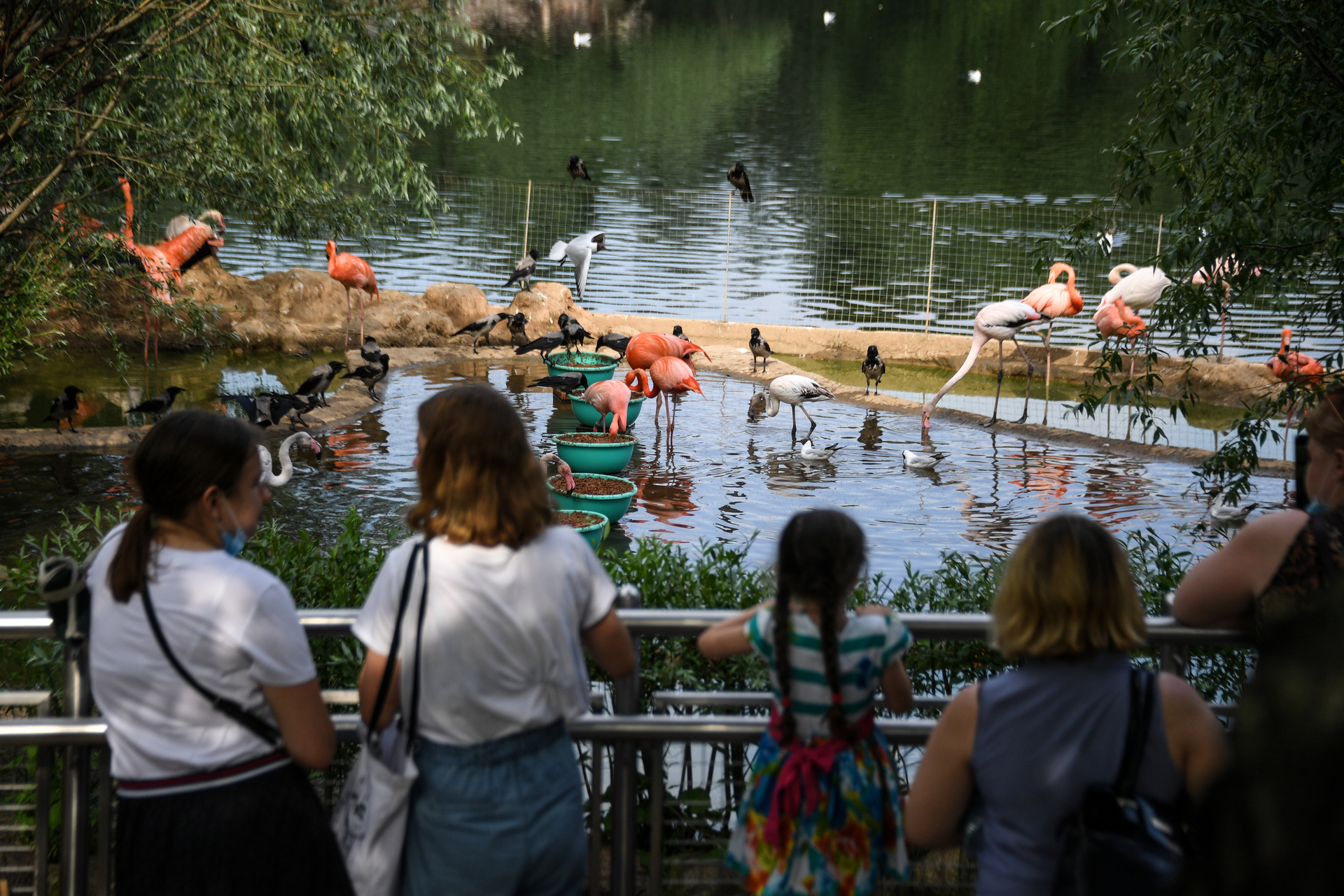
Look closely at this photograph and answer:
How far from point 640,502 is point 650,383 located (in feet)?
11.4

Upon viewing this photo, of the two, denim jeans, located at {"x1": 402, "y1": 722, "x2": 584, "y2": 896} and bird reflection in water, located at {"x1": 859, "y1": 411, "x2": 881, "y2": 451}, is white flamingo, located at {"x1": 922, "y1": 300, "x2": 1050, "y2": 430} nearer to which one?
bird reflection in water, located at {"x1": 859, "y1": 411, "x2": 881, "y2": 451}

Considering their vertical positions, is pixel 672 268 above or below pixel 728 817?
above

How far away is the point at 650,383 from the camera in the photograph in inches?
481

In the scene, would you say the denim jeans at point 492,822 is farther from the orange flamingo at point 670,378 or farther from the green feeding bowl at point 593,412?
the orange flamingo at point 670,378

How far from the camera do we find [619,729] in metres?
2.27

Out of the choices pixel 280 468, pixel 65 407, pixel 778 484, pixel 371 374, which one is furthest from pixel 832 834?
pixel 371 374

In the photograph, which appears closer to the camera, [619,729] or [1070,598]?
[1070,598]

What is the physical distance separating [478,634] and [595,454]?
23.5ft

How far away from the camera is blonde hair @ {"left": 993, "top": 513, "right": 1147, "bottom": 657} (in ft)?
5.85

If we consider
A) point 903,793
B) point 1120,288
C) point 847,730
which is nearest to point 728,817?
point 903,793

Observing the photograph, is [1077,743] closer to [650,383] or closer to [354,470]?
[354,470]

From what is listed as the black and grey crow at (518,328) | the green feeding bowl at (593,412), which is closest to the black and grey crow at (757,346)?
the green feeding bowl at (593,412)

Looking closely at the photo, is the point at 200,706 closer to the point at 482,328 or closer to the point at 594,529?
the point at 594,529

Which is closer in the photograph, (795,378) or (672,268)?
(795,378)
